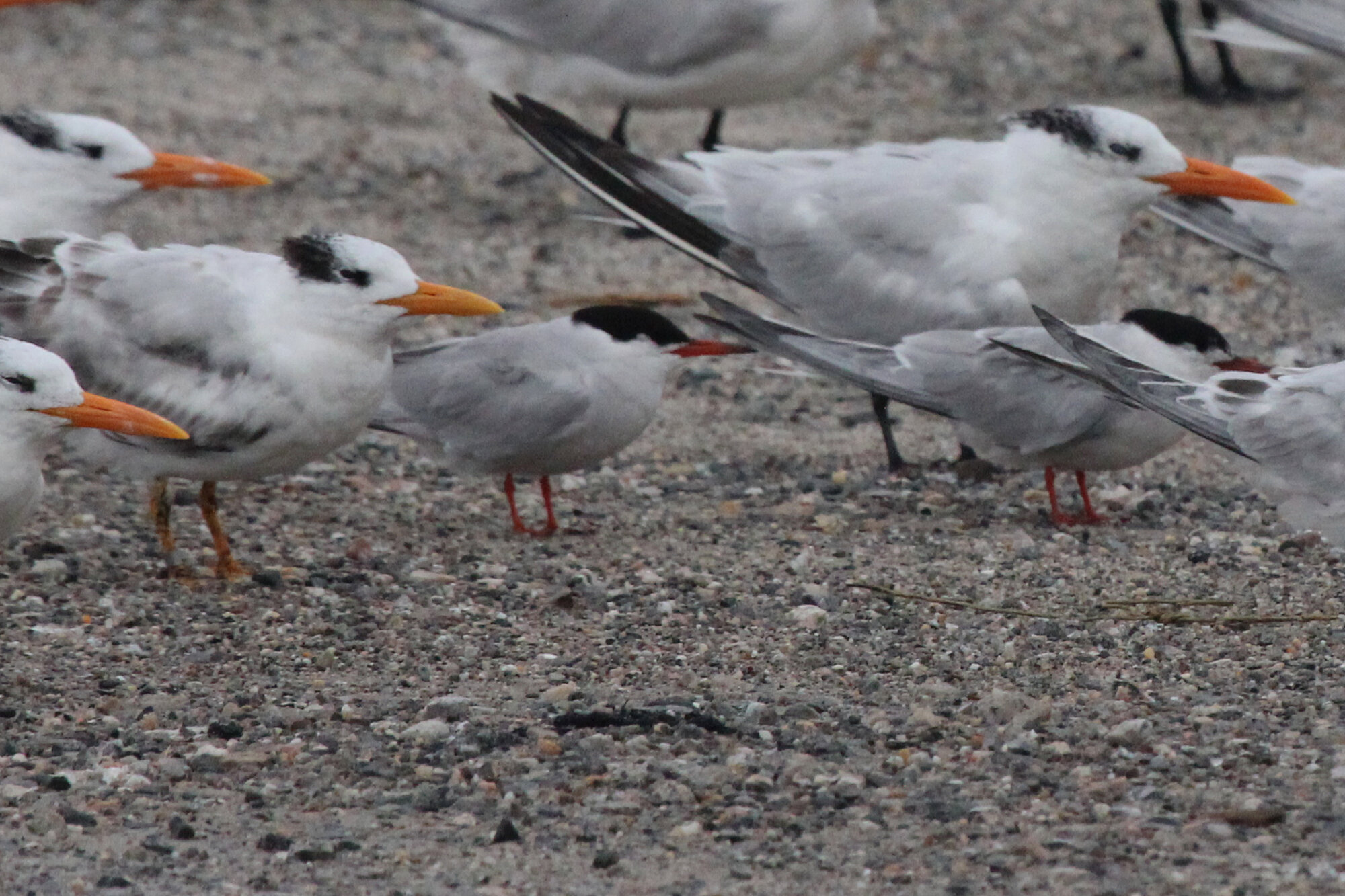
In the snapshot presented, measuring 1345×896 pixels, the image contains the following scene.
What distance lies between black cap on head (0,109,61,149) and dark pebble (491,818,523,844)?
9.59ft

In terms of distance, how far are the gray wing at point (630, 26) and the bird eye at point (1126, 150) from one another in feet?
7.70

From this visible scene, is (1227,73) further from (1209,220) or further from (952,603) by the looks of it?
(952,603)

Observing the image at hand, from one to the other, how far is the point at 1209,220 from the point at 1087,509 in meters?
1.16

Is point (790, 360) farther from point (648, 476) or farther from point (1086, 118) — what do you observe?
point (1086, 118)

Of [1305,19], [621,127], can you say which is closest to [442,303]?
[621,127]

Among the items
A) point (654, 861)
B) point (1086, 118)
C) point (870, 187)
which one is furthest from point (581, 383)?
point (654, 861)

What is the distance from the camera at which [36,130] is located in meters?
5.40

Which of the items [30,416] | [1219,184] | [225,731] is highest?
[1219,184]

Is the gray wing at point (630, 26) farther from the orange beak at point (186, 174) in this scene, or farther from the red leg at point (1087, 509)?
the red leg at point (1087, 509)

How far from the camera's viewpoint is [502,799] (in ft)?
11.0

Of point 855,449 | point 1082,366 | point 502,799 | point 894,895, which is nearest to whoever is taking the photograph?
point 894,895

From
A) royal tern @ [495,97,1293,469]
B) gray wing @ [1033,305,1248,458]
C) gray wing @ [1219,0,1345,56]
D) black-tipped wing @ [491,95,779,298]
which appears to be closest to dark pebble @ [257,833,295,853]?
gray wing @ [1033,305,1248,458]

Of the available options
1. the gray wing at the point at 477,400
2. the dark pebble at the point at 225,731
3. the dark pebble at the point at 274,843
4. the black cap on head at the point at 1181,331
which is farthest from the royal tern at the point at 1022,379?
the dark pebble at the point at 274,843

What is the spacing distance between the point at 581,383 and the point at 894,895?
2.07 metres
